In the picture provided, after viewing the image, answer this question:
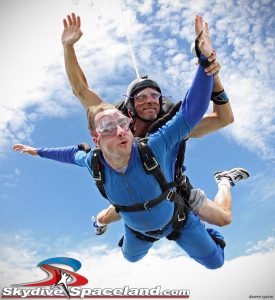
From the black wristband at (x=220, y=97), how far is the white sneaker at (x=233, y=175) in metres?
2.33

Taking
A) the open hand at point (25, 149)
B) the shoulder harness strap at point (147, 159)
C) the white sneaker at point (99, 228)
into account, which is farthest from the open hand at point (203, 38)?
the white sneaker at point (99, 228)

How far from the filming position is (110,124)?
130 inches

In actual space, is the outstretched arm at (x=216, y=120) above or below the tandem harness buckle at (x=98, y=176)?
above

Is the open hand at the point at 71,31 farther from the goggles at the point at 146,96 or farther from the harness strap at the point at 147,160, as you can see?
the harness strap at the point at 147,160

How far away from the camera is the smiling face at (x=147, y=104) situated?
163 inches

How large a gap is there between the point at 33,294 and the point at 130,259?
6385 mm

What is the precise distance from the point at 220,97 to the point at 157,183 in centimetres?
123

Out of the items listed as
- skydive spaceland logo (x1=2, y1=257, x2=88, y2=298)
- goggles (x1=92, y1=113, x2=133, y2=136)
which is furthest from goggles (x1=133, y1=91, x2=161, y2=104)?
skydive spaceland logo (x1=2, y1=257, x2=88, y2=298)

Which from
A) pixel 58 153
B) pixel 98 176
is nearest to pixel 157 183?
pixel 98 176

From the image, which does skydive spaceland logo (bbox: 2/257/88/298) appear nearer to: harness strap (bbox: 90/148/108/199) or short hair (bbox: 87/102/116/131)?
harness strap (bbox: 90/148/108/199)

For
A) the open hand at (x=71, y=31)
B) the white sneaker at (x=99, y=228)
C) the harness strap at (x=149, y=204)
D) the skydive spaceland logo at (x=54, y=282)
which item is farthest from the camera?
the skydive spaceland logo at (x=54, y=282)

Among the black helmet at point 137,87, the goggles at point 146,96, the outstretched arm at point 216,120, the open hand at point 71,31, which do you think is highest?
the open hand at point 71,31

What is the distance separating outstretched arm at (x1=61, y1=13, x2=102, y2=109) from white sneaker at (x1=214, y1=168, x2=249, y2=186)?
9.85 ft

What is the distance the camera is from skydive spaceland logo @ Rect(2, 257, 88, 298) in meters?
9.95
